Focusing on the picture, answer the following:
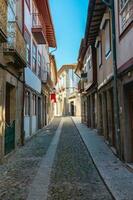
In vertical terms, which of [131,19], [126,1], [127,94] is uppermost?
[126,1]

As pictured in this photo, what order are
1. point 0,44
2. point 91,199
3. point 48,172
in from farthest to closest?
point 0,44 → point 48,172 → point 91,199

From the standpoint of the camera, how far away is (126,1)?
26.0 ft

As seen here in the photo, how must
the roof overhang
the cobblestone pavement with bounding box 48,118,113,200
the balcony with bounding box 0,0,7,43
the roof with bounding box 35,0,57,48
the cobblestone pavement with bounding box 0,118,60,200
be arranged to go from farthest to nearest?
the roof with bounding box 35,0,57,48 < the roof overhang < the balcony with bounding box 0,0,7,43 < the cobblestone pavement with bounding box 0,118,60,200 < the cobblestone pavement with bounding box 48,118,113,200

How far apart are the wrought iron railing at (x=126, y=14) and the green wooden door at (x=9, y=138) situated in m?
5.22

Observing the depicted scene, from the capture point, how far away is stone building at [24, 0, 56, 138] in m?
15.7

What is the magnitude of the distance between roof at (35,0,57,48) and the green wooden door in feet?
38.6

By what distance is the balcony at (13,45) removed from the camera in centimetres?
982

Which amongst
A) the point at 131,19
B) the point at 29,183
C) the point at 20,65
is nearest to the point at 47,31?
the point at 20,65

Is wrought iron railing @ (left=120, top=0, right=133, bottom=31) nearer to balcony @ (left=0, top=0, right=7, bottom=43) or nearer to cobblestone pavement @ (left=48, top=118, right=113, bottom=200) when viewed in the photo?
balcony @ (left=0, top=0, right=7, bottom=43)

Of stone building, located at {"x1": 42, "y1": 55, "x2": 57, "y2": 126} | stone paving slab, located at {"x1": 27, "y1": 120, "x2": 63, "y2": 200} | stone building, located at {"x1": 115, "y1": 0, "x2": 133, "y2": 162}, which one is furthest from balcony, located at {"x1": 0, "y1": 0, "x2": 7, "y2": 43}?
stone building, located at {"x1": 42, "y1": 55, "x2": 57, "y2": 126}

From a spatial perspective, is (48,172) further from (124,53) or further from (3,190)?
(124,53)

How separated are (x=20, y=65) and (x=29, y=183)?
6390 millimetres

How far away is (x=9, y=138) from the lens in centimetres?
1077

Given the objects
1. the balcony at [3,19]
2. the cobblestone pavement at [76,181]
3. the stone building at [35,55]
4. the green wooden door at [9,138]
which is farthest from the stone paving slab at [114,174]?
the stone building at [35,55]
